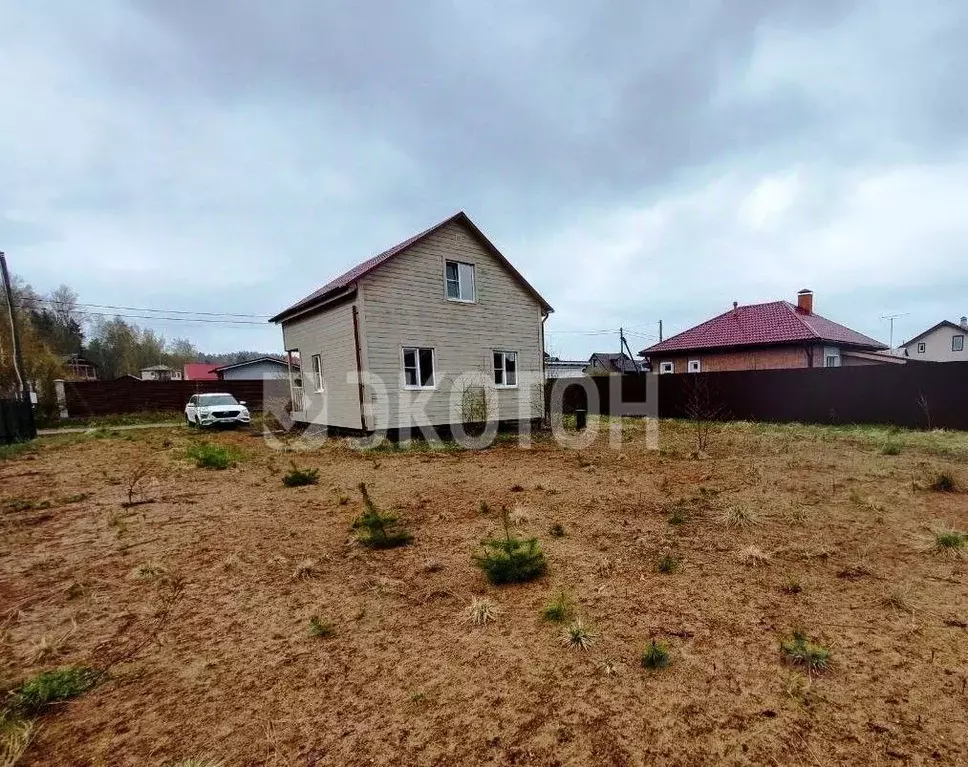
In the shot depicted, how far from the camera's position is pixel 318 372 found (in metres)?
15.1

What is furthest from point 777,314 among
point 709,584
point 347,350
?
point 709,584

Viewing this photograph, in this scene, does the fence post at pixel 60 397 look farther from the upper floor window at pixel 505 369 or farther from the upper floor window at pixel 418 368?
the upper floor window at pixel 505 369

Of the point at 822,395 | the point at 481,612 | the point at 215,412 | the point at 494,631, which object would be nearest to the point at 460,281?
the point at 481,612

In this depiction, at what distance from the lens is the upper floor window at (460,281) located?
14234 mm

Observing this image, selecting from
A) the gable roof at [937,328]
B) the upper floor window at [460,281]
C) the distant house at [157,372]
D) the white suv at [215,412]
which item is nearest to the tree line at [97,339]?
the distant house at [157,372]

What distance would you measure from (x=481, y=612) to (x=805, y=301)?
28.0 meters

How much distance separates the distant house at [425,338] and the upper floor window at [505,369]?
0.04 meters

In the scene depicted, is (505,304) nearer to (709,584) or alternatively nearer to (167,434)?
(709,584)

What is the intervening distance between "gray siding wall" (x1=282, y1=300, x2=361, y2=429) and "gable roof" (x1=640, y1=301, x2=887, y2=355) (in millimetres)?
19392

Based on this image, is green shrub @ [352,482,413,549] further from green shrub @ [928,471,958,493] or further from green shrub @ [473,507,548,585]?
green shrub @ [928,471,958,493]

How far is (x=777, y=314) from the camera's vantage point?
2292 cm

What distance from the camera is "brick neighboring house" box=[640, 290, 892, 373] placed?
20.9 metres

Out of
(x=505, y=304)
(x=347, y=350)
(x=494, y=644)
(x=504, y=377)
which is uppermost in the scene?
(x=505, y=304)

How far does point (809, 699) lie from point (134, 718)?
3701 millimetres
